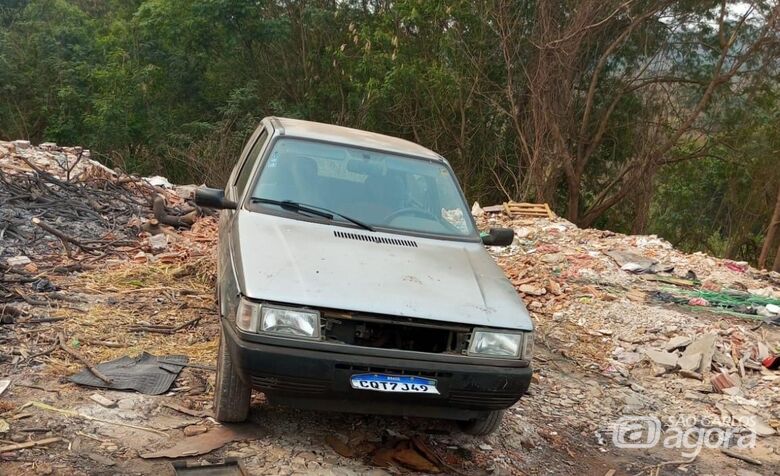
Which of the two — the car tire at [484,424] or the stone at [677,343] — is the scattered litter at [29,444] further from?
the stone at [677,343]

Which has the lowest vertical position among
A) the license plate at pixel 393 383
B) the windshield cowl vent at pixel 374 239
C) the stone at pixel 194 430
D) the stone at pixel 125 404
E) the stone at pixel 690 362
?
the stone at pixel 690 362

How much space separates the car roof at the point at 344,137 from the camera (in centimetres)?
512

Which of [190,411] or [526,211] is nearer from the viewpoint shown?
[190,411]

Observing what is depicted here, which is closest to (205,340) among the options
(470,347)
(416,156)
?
(416,156)

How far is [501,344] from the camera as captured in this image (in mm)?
3707

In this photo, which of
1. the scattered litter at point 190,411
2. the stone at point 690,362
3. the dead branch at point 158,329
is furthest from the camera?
the stone at point 690,362

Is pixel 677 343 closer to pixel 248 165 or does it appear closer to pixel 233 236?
pixel 248 165

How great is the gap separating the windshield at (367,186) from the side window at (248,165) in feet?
1.09

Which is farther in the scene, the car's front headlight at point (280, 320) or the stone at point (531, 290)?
the stone at point (531, 290)

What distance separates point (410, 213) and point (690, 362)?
361 centimetres

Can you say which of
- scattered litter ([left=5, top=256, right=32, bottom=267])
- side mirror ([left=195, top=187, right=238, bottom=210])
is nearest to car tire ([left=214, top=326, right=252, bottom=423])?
side mirror ([left=195, top=187, right=238, bottom=210])

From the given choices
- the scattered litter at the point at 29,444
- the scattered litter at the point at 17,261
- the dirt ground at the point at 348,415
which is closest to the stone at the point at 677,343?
the dirt ground at the point at 348,415

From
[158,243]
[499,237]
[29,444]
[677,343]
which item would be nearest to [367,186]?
[499,237]

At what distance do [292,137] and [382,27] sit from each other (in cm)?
1468
